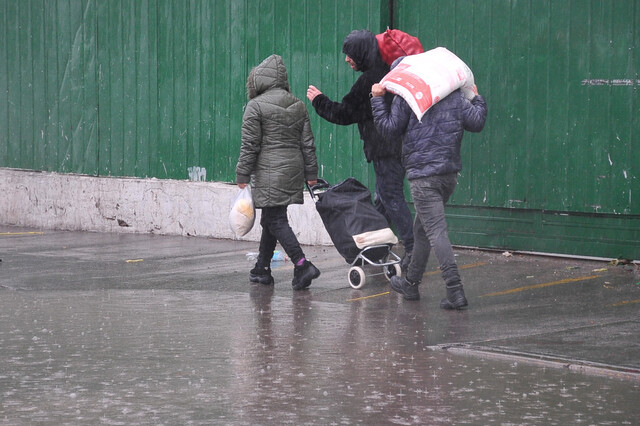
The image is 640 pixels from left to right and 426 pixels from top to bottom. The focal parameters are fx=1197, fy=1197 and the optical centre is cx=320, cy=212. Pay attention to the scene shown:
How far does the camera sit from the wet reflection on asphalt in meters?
5.72

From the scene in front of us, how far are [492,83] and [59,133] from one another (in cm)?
677

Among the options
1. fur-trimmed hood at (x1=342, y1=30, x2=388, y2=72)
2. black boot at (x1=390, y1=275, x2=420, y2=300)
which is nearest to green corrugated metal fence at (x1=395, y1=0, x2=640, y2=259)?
fur-trimmed hood at (x1=342, y1=30, x2=388, y2=72)

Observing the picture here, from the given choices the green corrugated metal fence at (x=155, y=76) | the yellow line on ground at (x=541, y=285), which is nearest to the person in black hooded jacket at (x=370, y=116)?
the yellow line on ground at (x=541, y=285)

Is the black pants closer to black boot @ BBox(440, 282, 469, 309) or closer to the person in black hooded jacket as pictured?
the person in black hooded jacket

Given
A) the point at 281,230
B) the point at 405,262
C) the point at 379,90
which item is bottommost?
the point at 405,262

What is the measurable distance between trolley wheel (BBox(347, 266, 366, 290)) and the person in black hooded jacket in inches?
20.0

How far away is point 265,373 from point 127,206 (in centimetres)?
859

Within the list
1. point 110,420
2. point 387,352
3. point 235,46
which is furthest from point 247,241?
point 110,420

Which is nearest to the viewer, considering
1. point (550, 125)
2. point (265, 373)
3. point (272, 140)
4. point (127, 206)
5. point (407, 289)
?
point (265, 373)

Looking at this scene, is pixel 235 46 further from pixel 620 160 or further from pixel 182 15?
pixel 620 160

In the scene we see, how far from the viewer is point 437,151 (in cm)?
865

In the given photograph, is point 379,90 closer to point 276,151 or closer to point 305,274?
point 276,151

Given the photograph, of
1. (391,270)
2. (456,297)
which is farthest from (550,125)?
(456,297)

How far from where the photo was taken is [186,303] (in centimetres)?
922
